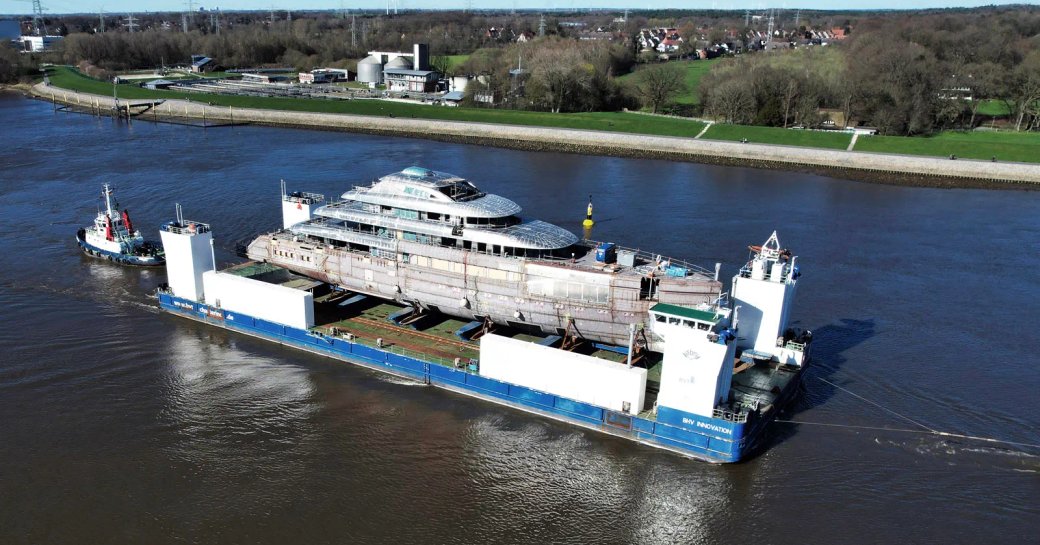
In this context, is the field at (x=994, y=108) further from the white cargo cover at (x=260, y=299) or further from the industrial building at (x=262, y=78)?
the industrial building at (x=262, y=78)

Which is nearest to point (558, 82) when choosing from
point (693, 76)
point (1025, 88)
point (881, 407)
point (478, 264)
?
point (693, 76)

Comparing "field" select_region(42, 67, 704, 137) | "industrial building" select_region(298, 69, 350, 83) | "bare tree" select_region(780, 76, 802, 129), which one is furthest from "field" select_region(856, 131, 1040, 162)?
"industrial building" select_region(298, 69, 350, 83)

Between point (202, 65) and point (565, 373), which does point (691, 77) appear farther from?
point (565, 373)

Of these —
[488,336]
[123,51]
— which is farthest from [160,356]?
[123,51]

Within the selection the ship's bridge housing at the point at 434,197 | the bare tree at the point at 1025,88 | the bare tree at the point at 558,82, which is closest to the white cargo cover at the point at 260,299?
the ship's bridge housing at the point at 434,197

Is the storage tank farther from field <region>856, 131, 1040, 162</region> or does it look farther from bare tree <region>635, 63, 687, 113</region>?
field <region>856, 131, 1040, 162</region>
